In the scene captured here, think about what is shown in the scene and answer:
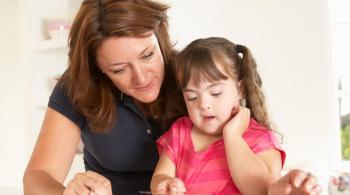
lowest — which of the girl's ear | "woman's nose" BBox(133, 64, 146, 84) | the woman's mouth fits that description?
the girl's ear

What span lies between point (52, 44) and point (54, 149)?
1.29 meters

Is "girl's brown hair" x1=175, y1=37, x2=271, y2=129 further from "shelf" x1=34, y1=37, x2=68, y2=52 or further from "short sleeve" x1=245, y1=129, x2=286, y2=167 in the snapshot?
"shelf" x1=34, y1=37, x2=68, y2=52

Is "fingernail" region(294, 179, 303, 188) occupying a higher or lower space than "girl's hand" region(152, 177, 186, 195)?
higher

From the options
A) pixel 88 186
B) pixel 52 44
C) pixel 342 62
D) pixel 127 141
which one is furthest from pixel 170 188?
pixel 52 44

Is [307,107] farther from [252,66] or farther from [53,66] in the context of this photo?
[53,66]

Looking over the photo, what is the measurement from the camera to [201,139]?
101cm

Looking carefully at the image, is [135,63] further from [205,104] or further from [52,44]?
[52,44]

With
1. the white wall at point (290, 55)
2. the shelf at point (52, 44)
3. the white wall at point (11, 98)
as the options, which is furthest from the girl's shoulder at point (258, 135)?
the white wall at point (11, 98)

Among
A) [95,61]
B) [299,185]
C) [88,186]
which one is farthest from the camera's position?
[95,61]

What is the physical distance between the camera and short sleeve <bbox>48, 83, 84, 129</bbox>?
1179 mm

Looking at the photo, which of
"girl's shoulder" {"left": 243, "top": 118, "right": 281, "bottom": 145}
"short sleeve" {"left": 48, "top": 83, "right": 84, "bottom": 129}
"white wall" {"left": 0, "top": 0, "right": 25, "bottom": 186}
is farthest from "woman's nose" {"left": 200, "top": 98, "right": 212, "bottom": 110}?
"white wall" {"left": 0, "top": 0, "right": 25, "bottom": 186}

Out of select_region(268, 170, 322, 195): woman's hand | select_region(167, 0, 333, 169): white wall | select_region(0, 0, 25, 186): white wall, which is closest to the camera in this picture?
select_region(268, 170, 322, 195): woman's hand

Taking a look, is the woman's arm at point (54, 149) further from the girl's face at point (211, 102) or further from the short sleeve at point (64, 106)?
the girl's face at point (211, 102)

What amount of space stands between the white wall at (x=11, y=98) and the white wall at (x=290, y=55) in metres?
1.36
